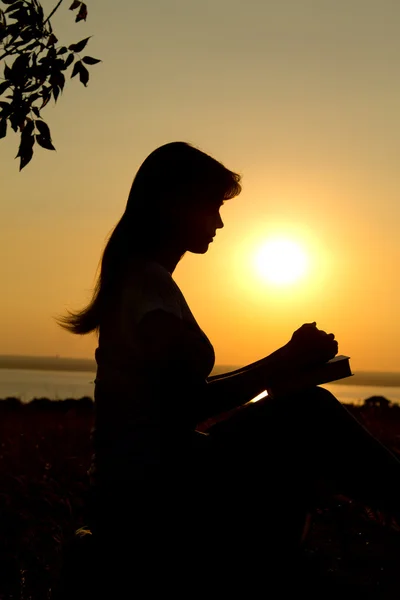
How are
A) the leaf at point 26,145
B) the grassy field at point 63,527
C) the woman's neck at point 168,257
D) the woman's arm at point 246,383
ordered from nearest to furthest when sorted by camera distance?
the woman's arm at point 246,383
the leaf at point 26,145
the woman's neck at point 168,257
the grassy field at point 63,527

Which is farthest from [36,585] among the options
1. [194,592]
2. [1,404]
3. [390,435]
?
[1,404]

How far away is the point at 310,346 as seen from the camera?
11.8 feet

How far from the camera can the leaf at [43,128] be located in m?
3.75

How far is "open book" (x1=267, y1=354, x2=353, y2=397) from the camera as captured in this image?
3.45 metres

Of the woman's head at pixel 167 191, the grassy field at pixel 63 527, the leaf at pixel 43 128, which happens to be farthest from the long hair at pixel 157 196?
the grassy field at pixel 63 527

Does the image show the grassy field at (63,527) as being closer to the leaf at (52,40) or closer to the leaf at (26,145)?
the leaf at (26,145)

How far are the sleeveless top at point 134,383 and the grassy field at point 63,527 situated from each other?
0.35 m

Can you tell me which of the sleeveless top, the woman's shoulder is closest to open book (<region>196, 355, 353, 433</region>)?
the sleeveless top

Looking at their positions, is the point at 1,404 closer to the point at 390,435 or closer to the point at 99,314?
the point at 390,435

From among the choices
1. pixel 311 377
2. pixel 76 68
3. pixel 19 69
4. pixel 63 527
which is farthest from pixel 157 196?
pixel 63 527

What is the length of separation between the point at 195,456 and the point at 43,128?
4.98 ft

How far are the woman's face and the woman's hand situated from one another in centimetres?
59

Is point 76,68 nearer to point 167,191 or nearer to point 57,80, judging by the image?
point 57,80

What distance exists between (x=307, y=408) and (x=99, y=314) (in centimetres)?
99
